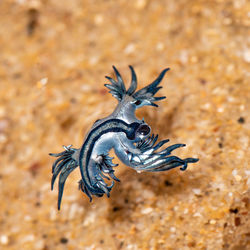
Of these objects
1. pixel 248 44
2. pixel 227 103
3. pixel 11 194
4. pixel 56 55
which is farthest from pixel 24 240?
pixel 248 44

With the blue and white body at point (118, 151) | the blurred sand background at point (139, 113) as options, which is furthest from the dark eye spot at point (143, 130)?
the blurred sand background at point (139, 113)

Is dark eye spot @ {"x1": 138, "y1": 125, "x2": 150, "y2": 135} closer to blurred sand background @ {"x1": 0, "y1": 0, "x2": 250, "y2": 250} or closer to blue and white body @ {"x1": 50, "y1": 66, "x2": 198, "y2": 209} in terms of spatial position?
blue and white body @ {"x1": 50, "y1": 66, "x2": 198, "y2": 209}

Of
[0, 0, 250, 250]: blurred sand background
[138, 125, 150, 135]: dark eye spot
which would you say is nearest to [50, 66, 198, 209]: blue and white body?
[138, 125, 150, 135]: dark eye spot

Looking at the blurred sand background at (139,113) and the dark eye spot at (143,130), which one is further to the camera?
the blurred sand background at (139,113)

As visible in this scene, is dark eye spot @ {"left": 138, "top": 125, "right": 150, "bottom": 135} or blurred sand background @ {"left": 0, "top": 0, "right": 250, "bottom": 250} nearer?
dark eye spot @ {"left": 138, "top": 125, "right": 150, "bottom": 135}

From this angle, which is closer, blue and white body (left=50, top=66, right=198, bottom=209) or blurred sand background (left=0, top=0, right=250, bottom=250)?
blue and white body (left=50, top=66, right=198, bottom=209)

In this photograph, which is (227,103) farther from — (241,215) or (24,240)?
(24,240)

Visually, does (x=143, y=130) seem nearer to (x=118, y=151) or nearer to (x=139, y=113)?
(x=118, y=151)

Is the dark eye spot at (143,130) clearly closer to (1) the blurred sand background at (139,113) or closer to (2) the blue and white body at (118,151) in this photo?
(2) the blue and white body at (118,151)
